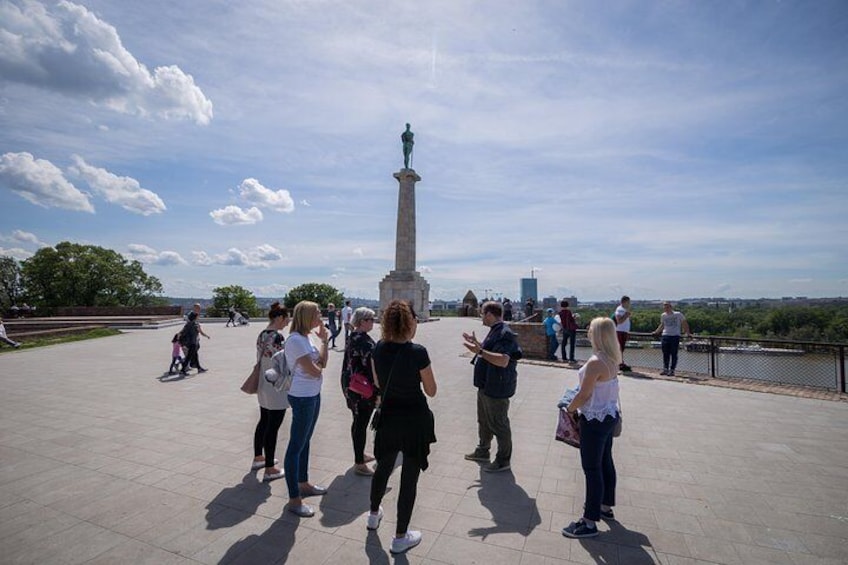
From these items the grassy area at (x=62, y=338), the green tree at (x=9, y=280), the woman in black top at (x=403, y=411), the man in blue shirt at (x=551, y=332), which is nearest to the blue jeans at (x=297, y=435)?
the woman in black top at (x=403, y=411)

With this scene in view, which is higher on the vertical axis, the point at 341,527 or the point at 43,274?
the point at 43,274

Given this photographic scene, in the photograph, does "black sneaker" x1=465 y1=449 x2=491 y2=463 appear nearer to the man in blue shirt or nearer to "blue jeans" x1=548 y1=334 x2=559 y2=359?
the man in blue shirt

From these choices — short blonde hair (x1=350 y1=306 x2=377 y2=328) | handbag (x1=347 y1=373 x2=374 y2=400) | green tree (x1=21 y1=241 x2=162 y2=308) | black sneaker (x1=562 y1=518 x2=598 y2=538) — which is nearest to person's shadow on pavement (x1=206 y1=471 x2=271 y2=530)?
handbag (x1=347 y1=373 x2=374 y2=400)

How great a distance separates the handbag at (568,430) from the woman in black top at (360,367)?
1.81m

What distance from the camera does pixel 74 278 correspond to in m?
40.7

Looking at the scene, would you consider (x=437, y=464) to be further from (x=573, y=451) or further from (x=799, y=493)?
(x=799, y=493)

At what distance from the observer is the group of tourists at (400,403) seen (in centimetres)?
326

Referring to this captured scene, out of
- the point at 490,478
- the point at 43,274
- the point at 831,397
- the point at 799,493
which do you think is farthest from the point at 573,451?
the point at 43,274

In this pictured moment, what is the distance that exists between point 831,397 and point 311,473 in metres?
9.90

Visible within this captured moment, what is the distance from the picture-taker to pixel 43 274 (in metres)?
40.6

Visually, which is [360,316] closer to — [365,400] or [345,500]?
[365,400]

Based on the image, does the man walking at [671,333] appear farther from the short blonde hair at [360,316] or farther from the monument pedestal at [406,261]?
Result: the monument pedestal at [406,261]

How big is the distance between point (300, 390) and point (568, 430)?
246 centimetres

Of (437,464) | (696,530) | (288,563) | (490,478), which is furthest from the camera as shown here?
(437,464)
